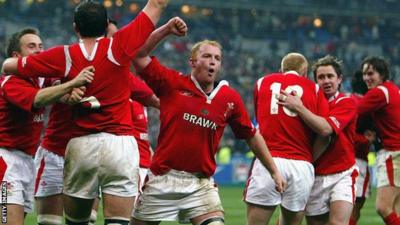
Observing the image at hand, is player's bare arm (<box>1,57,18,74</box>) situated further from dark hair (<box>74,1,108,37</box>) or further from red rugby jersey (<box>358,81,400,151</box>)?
red rugby jersey (<box>358,81,400,151</box>)

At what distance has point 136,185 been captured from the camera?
745 centimetres

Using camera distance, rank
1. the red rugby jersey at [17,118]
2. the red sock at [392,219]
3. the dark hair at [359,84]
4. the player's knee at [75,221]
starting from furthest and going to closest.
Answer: the dark hair at [359,84] < the red sock at [392,219] < the player's knee at [75,221] < the red rugby jersey at [17,118]

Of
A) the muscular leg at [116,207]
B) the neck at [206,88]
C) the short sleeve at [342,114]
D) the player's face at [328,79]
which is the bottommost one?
the muscular leg at [116,207]

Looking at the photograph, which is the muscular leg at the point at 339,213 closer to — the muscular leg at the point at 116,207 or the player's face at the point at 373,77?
the player's face at the point at 373,77

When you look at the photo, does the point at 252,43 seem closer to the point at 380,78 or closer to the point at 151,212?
the point at 380,78

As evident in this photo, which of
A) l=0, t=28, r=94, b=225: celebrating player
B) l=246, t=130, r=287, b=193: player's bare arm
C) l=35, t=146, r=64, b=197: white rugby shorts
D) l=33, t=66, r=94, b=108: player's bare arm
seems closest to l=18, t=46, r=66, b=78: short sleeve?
l=33, t=66, r=94, b=108: player's bare arm

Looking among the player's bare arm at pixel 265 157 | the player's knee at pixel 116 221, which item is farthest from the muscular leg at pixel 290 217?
the player's knee at pixel 116 221

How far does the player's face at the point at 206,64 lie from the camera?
25.5 ft

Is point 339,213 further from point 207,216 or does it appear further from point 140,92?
point 140,92

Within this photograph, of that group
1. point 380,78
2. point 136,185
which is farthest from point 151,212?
point 380,78

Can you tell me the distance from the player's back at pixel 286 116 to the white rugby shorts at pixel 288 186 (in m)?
0.10

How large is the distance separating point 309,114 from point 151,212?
6.11ft

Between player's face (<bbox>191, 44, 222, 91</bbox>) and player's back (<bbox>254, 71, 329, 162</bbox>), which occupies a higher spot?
player's face (<bbox>191, 44, 222, 91</bbox>)

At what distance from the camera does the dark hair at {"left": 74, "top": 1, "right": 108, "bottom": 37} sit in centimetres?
709
